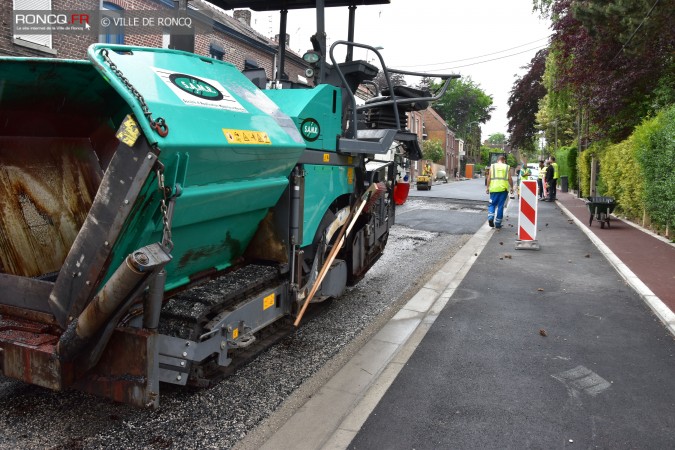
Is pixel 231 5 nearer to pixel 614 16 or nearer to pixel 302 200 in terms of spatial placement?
pixel 302 200

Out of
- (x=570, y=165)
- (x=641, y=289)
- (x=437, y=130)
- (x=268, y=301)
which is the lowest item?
(x=641, y=289)

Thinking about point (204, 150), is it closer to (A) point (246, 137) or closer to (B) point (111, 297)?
(A) point (246, 137)

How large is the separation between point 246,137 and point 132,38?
577 inches

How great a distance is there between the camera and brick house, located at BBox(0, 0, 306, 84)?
39.6 ft

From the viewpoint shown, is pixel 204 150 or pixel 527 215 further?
pixel 527 215

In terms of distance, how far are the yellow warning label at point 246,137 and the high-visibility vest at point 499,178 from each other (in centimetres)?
979

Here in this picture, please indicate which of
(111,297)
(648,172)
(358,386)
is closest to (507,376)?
(358,386)

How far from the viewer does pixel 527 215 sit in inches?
365

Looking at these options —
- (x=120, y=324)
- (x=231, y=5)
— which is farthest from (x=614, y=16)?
(x=120, y=324)

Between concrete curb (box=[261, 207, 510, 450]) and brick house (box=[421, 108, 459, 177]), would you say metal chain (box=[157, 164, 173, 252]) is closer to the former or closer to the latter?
concrete curb (box=[261, 207, 510, 450])

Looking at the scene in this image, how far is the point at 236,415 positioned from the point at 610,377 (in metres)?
2.72

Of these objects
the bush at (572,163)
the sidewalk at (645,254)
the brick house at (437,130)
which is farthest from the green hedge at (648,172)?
the brick house at (437,130)

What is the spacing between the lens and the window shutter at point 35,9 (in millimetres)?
12255

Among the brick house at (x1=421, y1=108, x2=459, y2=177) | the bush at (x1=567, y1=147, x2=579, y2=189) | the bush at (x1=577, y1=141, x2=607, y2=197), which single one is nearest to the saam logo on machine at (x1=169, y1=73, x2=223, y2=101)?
the bush at (x1=577, y1=141, x2=607, y2=197)
